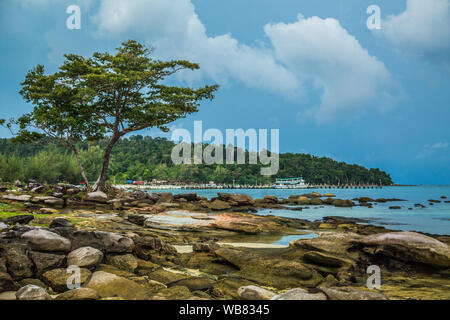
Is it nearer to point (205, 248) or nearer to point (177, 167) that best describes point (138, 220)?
point (205, 248)

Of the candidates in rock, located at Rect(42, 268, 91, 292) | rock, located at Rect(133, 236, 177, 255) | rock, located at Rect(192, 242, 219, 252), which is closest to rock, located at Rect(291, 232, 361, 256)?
rock, located at Rect(192, 242, 219, 252)

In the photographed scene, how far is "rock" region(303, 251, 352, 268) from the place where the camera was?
222 inches

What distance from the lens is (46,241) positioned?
200 inches

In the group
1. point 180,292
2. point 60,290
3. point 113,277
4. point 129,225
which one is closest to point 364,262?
point 180,292

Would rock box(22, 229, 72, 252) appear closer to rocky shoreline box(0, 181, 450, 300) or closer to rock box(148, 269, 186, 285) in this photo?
rocky shoreline box(0, 181, 450, 300)

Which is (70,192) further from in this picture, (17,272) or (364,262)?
(364,262)

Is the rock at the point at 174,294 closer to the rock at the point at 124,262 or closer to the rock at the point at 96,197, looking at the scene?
the rock at the point at 124,262

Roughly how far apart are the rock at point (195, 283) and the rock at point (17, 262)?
84.4 inches

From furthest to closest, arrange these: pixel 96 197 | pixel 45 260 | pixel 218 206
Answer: pixel 218 206 → pixel 96 197 → pixel 45 260

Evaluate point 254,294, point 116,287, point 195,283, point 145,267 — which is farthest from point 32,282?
point 254,294

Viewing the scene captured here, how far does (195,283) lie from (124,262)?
1.52m

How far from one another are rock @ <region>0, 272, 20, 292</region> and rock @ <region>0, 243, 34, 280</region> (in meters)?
0.37

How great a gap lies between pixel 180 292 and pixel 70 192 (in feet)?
57.5
